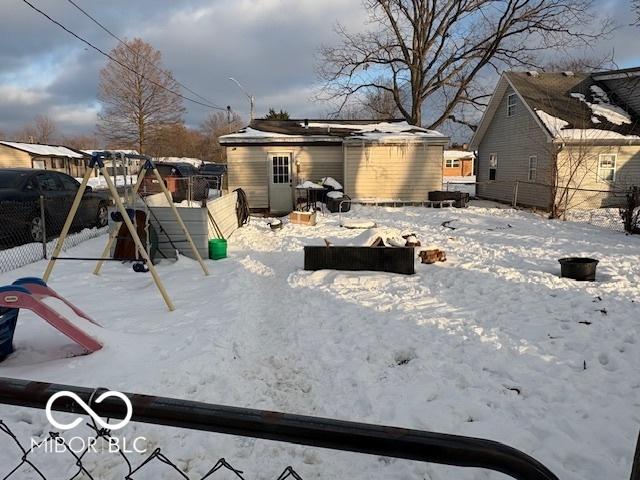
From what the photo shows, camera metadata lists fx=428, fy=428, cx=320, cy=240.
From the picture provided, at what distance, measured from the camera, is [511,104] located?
19.9m

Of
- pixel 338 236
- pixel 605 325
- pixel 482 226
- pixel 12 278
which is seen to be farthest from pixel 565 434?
pixel 482 226

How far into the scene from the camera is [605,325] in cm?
471

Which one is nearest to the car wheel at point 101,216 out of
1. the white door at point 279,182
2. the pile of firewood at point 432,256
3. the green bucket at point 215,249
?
the green bucket at point 215,249

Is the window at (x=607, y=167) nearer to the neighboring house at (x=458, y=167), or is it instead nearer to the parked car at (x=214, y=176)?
the parked car at (x=214, y=176)

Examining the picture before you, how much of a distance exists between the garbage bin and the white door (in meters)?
13.1

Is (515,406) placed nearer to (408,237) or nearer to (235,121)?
(408,237)

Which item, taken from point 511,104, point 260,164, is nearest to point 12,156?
point 260,164

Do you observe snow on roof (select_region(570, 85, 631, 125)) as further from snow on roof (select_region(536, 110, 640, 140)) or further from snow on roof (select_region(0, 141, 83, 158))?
snow on roof (select_region(0, 141, 83, 158))

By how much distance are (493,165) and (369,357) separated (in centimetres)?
2044

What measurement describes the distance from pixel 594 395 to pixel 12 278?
7.72 m

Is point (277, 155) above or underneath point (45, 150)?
underneath

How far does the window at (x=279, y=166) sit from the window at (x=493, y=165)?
11.5 metres

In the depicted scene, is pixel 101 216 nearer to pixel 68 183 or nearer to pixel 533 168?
pixel 68 183

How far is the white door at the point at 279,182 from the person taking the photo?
658 inches
